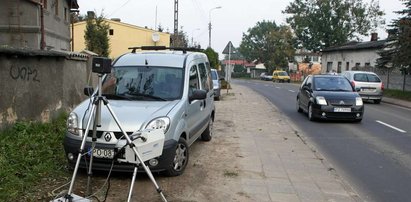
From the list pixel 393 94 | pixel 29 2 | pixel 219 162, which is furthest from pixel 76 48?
pixel 219 162

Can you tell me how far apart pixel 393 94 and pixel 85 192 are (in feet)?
84.1

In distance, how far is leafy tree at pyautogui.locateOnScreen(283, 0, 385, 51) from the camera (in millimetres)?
63656

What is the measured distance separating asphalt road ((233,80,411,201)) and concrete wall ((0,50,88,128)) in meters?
5.88

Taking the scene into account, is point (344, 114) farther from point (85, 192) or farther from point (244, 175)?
point (85, 192)

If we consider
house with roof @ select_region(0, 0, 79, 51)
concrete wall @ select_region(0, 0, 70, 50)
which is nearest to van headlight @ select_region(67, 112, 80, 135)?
house with roof @ select_region(0, 0, 79, 51)

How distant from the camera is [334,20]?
64.6 metres

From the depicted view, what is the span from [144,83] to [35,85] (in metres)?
3.12

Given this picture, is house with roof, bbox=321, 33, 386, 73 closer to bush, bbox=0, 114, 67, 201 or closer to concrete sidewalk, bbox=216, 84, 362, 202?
concrete sidewalk, bbox=216, 84, 362, 202

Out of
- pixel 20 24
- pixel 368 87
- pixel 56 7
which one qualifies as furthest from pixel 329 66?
pixel 20 24

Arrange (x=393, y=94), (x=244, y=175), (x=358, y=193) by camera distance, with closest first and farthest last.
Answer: (x=358, y=193), (x=244, y=175), (x=393, y=94)

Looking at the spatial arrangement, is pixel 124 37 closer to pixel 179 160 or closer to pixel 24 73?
pixel 24 73

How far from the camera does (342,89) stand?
46.1ft

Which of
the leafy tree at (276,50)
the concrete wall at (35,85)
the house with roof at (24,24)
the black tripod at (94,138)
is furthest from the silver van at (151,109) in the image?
the leafy tree at (276,50)

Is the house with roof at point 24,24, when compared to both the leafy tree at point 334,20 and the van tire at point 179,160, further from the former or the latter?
the leafy tree at point 334,20
